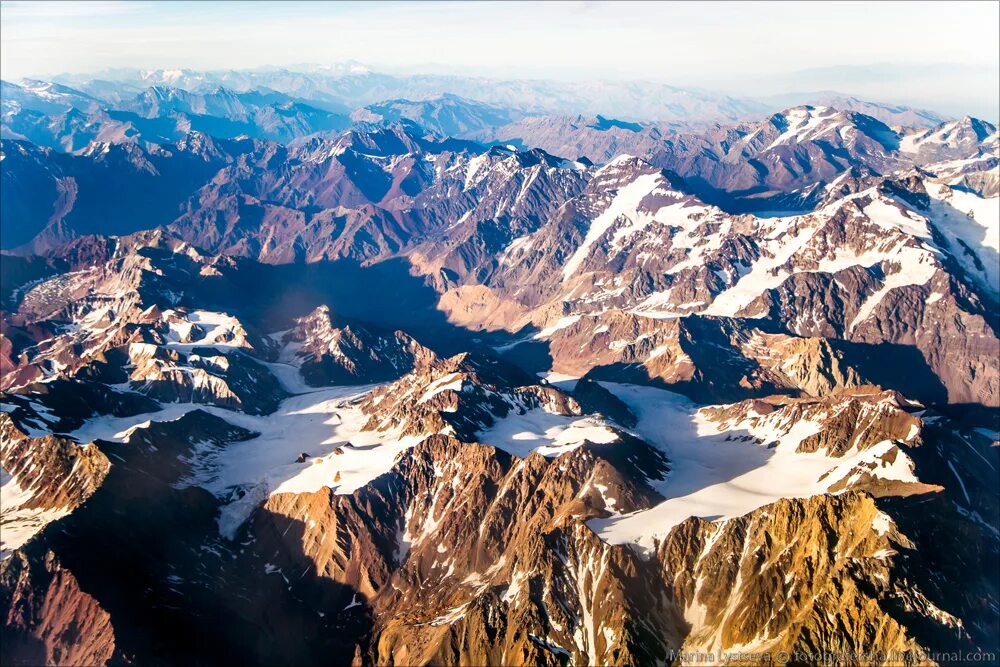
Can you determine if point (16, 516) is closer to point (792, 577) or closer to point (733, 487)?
point (733, 487)

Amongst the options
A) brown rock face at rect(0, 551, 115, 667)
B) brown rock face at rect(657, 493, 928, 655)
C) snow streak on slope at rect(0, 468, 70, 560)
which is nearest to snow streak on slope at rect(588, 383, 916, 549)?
brown rock face at rect(657, 493, 928, 655)

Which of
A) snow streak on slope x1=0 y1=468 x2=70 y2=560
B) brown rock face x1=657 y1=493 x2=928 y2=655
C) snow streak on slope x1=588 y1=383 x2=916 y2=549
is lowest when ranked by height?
snow streak on slope x1=0 y1=468 x2=70 y2=560

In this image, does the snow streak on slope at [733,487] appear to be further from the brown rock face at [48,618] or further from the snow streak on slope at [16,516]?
the snow streak on slope at [16,516]

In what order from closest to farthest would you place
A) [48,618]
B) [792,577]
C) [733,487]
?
[792,577] < [48,618] < [733,487]

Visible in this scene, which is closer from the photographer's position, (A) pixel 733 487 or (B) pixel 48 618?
(B) pixel 48 618

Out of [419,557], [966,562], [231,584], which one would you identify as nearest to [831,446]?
[966,562]

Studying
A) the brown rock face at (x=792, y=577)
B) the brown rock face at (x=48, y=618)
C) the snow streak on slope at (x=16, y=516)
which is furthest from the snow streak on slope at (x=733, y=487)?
the snow streak on slope at (x=16, y=516)

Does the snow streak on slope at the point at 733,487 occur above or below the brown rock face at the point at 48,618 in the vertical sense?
above

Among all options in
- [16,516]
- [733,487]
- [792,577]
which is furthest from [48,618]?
[733,487]

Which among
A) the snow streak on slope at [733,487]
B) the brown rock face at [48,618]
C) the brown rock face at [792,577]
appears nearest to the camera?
the brown rock face at [792,577]

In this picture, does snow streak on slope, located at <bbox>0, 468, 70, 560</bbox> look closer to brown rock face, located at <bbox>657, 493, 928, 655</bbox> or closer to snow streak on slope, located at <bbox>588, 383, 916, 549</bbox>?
snow streak on slope, located at <bbox>588, 383, 916, 549</bbox>

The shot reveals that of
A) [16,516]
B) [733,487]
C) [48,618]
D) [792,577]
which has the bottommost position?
[16,516]
